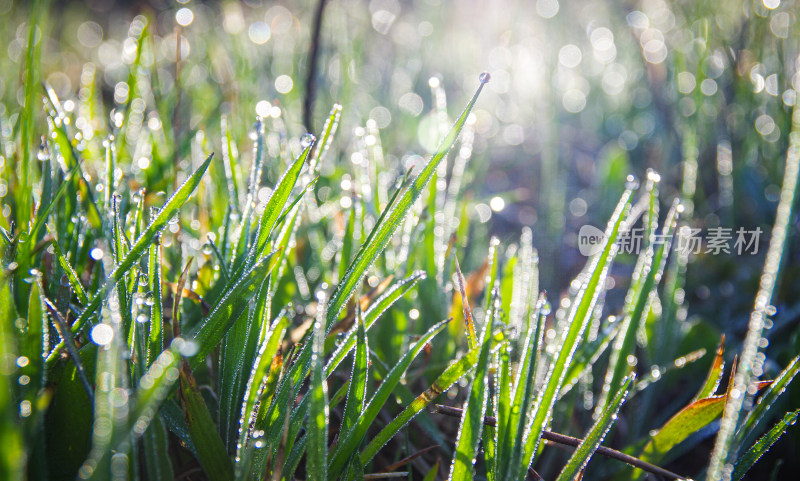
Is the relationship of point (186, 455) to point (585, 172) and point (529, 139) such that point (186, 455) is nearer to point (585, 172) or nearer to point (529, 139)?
point (585, 172)

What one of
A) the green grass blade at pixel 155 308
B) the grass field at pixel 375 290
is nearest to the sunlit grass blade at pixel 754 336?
the grass field at pixel 375 290

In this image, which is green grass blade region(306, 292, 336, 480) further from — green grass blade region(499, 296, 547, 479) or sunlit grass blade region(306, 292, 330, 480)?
green grass blade region(499, 296, 547, 479)

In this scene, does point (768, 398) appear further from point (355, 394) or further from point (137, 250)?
point (137, 250)

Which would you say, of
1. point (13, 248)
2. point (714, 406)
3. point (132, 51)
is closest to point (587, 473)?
point (714, 406)

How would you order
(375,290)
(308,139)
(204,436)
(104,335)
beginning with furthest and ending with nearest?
(375,290) → (308,139) → (204,436) → (104,335)

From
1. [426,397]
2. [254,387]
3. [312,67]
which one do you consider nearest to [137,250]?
[254,387]

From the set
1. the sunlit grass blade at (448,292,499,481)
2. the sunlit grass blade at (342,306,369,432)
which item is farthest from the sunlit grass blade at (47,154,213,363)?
the sunlit grass blade at (448,292,499,481)
